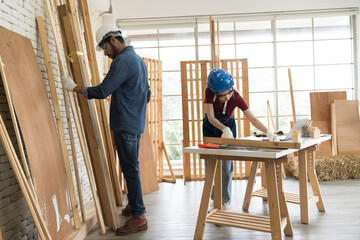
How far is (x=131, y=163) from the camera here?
10.6 feet

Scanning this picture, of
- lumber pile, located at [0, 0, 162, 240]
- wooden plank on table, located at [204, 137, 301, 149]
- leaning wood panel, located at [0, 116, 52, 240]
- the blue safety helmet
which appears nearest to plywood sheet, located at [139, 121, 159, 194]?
lumber pile, located at [0, 0, 162, 240]

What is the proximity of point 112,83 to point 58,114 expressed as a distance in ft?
1.91

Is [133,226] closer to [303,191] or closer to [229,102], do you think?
[229,102]

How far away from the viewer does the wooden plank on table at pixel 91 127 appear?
3.21m

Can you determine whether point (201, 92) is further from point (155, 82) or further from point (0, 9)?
point (0, 9)

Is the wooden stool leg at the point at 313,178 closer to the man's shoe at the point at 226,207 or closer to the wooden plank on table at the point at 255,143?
the man's shoe at the point at 226,207

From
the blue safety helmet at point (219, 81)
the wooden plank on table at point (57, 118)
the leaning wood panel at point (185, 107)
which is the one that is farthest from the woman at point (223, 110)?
the leaning wood panel at point (185, 107)

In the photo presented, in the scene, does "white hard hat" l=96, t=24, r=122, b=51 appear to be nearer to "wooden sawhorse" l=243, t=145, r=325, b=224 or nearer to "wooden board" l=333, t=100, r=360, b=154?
"wooden sawhorse" l=243, t=145, r=325, b=224

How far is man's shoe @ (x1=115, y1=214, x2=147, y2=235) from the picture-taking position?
3.18 m

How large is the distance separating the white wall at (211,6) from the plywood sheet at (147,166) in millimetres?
2342

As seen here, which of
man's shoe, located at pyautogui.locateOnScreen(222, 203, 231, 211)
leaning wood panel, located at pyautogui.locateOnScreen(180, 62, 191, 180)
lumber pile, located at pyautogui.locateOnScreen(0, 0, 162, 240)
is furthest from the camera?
leaning wood panel, located at pyautogui.locateOnScreen(180, 62, 191, 180)

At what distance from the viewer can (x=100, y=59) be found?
5.38 metres

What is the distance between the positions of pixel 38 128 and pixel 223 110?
1.78 m

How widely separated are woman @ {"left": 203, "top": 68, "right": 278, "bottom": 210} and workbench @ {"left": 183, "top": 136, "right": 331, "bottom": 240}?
0.28 m
